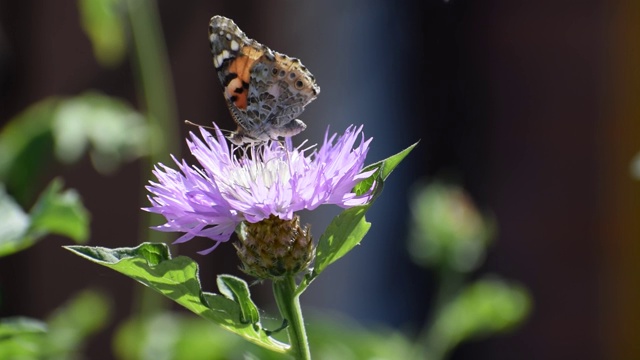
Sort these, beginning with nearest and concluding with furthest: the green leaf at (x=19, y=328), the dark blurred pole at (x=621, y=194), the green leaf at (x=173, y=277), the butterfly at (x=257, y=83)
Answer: the green leaf at (x=173, y=277), the green leaf at (x=19, y=328), the butterfly at (x=257, y=83), the dark blurred pole at (x=621, y=194)

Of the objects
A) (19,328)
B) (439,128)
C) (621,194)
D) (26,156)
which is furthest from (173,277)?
(439,128)

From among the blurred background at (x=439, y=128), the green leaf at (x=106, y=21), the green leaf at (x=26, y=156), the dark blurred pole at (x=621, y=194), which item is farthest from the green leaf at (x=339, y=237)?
the dark blurred pole at (x=621, y=194)

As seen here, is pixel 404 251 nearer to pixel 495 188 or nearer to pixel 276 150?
pixel 495 188

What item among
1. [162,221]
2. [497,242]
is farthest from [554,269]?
[162,221]

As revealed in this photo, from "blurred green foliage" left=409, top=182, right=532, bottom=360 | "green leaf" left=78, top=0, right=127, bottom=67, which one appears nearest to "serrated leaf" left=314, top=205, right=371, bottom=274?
"green leaf" left=78, top=0, right=127, bottom=67

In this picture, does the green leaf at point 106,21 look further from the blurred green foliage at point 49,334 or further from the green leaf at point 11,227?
the green leaf at point 11,227

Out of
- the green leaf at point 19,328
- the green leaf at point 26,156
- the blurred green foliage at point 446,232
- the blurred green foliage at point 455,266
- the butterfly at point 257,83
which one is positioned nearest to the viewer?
the green leaf at point 19,328

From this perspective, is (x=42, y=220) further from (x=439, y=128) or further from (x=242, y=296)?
(x=439, y=128)

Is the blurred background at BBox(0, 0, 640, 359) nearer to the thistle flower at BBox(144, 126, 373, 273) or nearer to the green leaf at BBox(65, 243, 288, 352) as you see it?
the thistle flower at BBox(144, 126, 373, 273)
